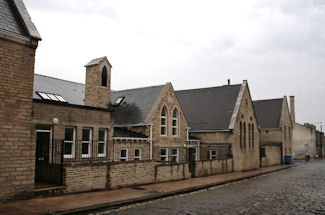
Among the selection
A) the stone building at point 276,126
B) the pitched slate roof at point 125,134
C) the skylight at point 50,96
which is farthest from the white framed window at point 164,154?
the stone building at point 276,126

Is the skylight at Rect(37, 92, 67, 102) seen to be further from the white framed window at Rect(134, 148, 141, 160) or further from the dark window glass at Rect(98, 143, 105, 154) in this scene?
the white framed window at Rect(134, 148, 141, 160)

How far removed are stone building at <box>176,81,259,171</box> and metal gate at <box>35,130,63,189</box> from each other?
15.8 m

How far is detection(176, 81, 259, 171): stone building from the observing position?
28094 millimetres

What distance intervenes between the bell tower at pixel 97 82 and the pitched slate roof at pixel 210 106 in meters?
11.2

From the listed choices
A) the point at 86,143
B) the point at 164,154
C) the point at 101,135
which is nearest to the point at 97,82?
the point at 101,135

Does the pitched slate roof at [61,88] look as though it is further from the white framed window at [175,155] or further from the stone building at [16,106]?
the stone building at [16,106]

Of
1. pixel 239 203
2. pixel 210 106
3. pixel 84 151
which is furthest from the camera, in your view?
pixel 210 106

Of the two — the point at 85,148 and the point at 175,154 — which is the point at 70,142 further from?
the point at 175,154

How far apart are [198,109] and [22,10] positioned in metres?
23.5

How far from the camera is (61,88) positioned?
26.3 m

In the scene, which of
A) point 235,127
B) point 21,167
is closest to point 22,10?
point 21,167

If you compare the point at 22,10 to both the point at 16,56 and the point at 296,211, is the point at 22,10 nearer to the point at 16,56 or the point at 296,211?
the point at 16,56

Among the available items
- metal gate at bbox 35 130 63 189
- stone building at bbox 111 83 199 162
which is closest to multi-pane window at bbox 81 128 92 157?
metal gate at bbox 35 130 63 189

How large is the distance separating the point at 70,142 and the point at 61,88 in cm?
1052
